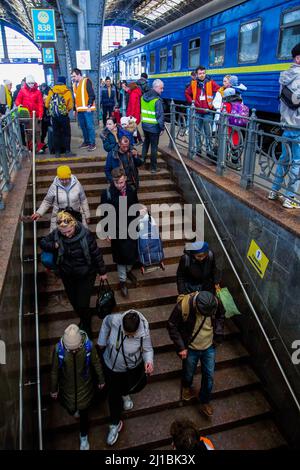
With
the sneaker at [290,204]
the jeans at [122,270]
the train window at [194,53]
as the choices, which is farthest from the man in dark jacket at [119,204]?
the train window at [194,53]

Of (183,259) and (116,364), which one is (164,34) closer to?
(183,259)

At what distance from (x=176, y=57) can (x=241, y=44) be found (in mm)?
4890

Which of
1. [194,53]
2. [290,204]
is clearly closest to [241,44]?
[194,53]

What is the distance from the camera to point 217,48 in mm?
9703

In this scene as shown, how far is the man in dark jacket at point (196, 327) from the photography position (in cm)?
338

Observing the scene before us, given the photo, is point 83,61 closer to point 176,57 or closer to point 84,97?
point 84,97

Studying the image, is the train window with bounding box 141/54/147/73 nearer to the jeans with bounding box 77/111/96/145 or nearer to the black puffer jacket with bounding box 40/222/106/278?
the jeans with bounding box 77/111/96/145

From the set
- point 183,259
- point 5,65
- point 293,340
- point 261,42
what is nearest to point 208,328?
point 183,259

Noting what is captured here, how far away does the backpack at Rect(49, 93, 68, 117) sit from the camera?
6949 mm

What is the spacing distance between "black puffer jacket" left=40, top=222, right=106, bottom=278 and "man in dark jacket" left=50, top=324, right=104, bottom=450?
2.60 feet

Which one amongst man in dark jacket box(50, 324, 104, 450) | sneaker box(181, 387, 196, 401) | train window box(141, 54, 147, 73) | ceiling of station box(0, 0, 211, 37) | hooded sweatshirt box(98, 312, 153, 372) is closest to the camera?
man in dark jacket box(50, 324, 104, 450)

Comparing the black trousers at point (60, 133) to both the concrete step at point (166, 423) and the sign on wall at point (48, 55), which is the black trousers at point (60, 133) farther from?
the sign on wall at point (48, 55)

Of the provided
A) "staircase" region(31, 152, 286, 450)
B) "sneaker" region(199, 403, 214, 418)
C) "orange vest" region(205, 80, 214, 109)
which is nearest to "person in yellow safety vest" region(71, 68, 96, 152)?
"orange vest" region(205, 80, 214, 109)

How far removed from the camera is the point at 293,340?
13.1 ft
